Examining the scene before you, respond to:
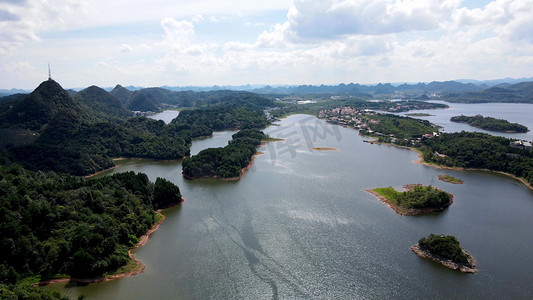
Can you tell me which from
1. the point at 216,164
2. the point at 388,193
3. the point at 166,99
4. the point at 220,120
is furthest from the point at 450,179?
the point at 166,99

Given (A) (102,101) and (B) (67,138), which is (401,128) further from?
(A) (102,101)

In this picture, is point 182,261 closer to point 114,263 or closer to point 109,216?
point 114,263

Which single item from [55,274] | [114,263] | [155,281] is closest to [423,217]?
[155,281]

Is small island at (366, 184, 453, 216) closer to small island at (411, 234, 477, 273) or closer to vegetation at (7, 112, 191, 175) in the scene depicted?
small island at (411, 234, 477, 273)

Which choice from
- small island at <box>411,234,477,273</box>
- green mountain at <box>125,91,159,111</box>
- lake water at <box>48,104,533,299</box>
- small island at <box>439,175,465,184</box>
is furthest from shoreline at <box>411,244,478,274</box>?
green mountain at <box>125,91,159,111</box>

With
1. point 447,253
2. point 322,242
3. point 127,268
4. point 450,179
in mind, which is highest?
point 450,179
